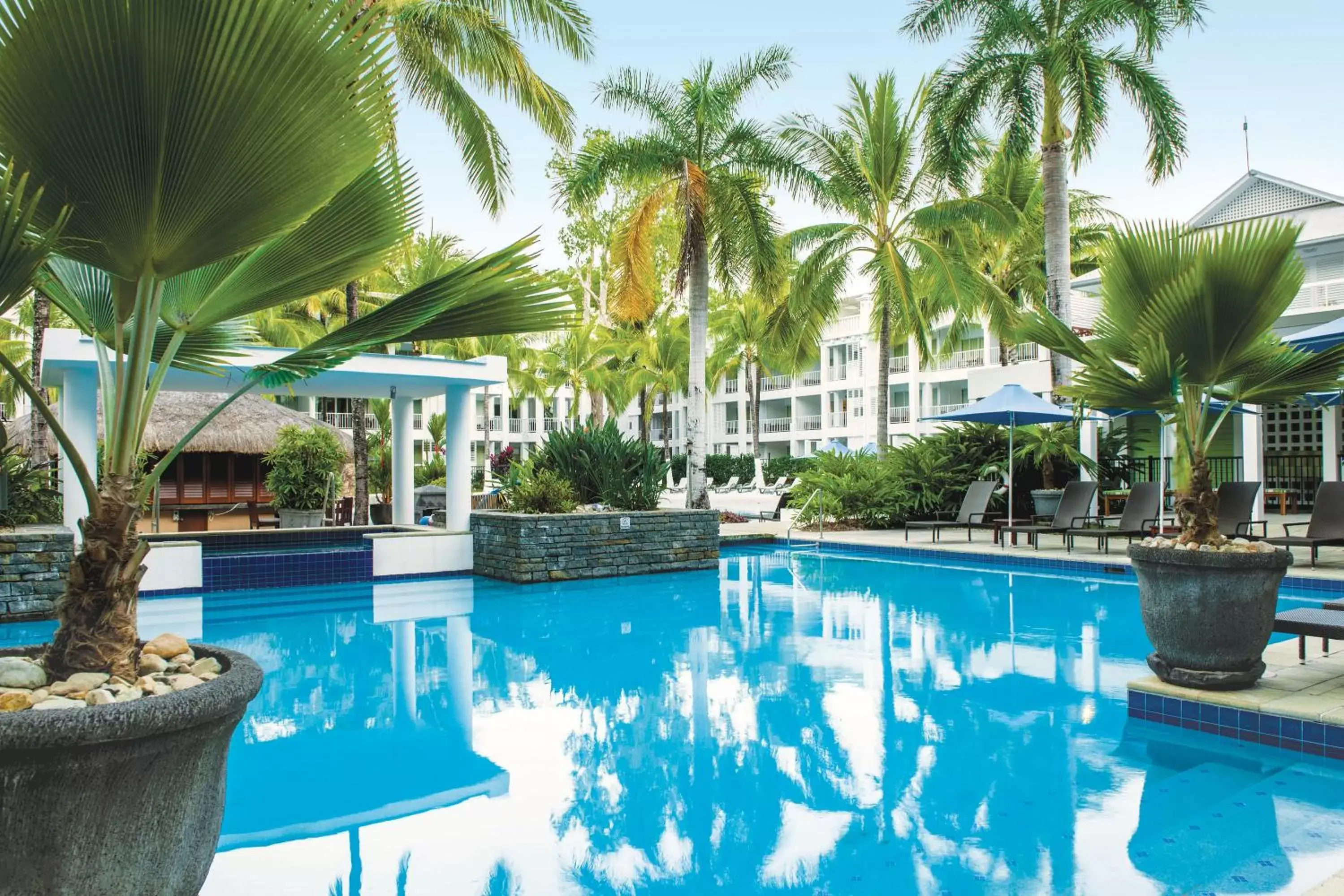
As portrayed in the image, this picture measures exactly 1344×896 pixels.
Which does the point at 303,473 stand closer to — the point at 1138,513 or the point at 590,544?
the point at 590,544

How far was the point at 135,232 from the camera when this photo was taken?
240 cm

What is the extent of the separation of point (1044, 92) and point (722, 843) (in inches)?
613

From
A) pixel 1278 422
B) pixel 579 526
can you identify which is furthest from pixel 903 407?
pixel 579 526

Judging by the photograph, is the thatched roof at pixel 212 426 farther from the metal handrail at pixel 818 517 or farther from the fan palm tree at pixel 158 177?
the fan palm tree at pixel 158 177

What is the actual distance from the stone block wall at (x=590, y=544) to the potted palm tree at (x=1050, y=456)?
6.51 m

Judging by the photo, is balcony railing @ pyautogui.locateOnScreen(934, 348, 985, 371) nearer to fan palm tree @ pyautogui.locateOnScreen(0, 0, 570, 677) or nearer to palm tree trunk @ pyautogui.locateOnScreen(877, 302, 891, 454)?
palm tree trunk @ pyautogui.locateOnScreen(877, 302, 891, 454)

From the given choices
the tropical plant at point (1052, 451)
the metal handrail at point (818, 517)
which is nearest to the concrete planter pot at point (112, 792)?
the metal handrail at point (818, 517)

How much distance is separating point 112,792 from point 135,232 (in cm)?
139

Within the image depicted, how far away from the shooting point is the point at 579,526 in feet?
40.6

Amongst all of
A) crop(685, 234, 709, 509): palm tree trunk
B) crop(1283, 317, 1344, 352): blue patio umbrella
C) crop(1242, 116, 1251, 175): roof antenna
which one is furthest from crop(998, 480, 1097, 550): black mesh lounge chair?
crop(1242, 116, 1251, 175): roof antenna

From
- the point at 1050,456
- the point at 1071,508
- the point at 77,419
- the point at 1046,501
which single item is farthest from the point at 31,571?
the point at 1050,456

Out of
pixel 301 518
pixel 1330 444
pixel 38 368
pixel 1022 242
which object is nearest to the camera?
pixel 38 368

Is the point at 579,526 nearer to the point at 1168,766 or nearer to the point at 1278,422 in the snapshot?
the point at 1168,766

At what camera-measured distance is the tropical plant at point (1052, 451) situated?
16.6 meters
